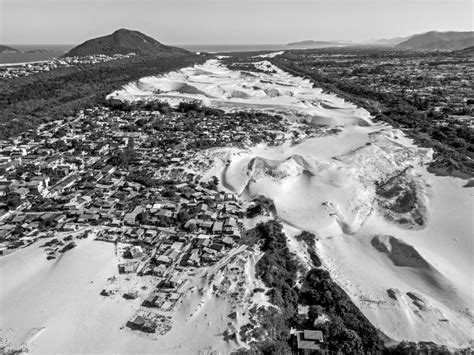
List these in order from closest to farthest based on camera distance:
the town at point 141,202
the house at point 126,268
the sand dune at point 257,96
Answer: the town at point 141,202
the house at point 126,268
the sand dune at point 257,96

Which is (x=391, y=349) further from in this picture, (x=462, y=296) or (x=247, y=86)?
(x=247, y=86)

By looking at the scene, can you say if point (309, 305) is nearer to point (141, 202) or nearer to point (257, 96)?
point (141, 202)

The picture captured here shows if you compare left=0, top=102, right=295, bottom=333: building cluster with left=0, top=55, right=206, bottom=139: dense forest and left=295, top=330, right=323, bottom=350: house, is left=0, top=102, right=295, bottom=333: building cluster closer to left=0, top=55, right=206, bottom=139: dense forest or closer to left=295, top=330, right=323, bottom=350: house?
left=0, top=55, right=206, bottom=139: dense forest

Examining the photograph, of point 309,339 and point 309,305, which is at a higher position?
point 309,339

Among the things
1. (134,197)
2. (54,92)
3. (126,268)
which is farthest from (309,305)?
(54,92)

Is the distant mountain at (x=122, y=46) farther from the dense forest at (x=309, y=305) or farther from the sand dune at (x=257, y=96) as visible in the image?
the dense forest at (x=309, y=305)

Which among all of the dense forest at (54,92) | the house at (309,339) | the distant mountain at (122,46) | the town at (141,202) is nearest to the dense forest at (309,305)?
the house at (309,339)
